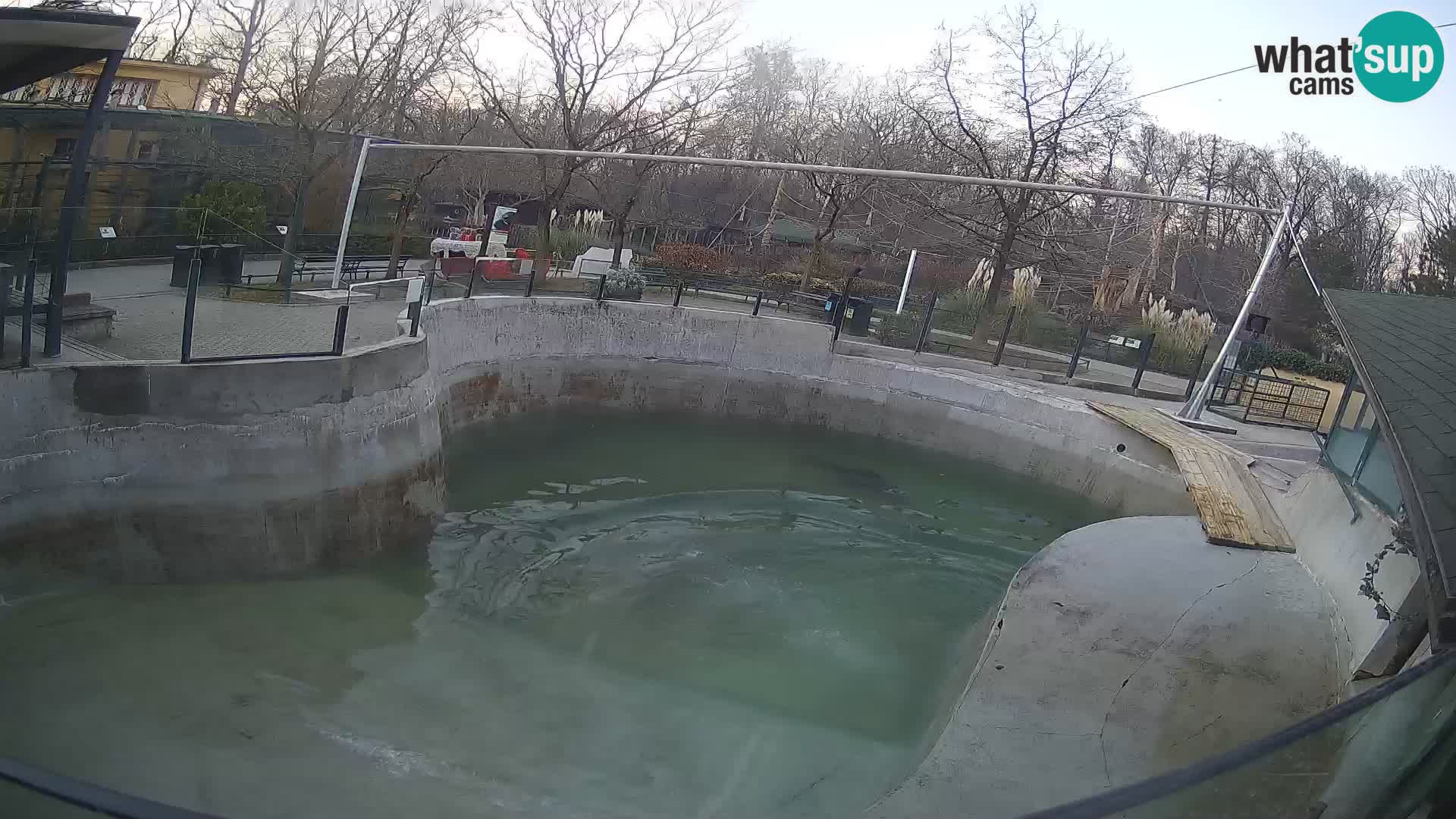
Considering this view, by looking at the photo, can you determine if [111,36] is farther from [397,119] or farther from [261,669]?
[397,119]

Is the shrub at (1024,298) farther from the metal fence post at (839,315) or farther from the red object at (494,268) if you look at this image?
the red object at (494,268)

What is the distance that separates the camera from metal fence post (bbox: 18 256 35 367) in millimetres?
8820

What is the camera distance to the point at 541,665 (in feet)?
30.9

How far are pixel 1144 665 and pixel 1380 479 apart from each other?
8.74 feet

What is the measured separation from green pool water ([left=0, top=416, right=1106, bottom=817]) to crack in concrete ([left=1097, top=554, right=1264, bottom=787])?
1.52 metres

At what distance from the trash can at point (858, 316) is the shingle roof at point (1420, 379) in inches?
524

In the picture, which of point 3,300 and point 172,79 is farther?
point 172,79

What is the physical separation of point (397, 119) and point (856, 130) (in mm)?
18683

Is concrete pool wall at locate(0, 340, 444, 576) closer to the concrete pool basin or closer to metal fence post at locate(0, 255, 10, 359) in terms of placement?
the concrete pool basin

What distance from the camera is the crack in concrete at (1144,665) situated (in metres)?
6.59

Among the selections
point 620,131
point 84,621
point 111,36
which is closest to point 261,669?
point 84,621

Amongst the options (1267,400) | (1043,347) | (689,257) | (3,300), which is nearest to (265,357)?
(3,300)

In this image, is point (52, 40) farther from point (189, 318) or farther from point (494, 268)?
point (494, 268)

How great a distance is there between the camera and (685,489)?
15914 mm
